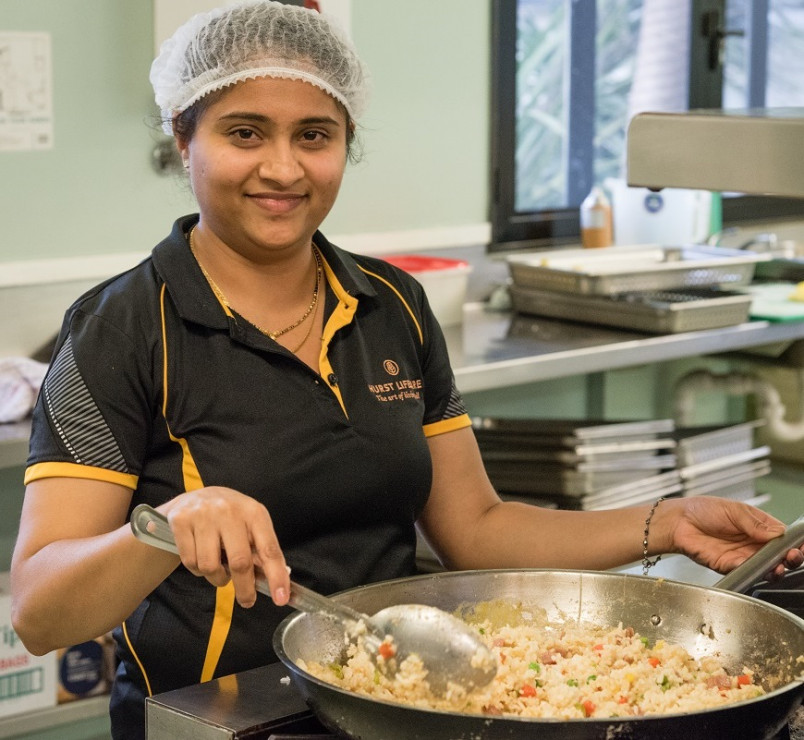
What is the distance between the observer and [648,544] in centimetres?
167

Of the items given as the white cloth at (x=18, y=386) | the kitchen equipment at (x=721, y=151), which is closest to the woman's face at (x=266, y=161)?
the kitchen equipment at (x=721, y=151)

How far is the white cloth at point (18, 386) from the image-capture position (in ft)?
7.94

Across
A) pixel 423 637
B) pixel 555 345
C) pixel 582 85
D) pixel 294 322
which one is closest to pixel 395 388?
pixel 294 322

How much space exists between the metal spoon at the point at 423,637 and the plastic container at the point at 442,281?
191cm

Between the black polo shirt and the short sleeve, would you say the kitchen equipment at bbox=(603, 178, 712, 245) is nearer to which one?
the black polo shirt

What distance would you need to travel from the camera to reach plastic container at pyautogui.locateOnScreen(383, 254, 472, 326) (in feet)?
10.4

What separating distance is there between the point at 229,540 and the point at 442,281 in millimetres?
2104

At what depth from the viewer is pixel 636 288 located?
133 inches

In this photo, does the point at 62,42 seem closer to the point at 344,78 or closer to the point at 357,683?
the point at 344,78

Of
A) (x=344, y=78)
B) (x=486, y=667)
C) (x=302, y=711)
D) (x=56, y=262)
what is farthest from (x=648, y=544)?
(x=56, y=262)

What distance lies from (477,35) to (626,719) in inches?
110

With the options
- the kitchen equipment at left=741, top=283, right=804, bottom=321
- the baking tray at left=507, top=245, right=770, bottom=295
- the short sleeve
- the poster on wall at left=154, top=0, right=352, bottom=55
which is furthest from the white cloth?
the kitchen equipment at left=741, top=283, right=804, bottom=321

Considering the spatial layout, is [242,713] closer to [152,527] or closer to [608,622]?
[152,527]

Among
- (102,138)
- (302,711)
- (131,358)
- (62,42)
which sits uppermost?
(62,42)
